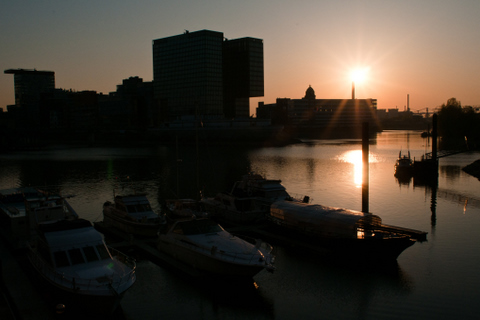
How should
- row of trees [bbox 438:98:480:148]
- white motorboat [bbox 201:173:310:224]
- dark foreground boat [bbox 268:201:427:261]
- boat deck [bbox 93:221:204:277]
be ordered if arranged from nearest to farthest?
boat deck [bbox 93:221:204:277] → dark foreground boat [bbox 268:201:427:261] → white motorboat [bbox 201:173:310:224] → row of trees [bbox 438:98:480:148]

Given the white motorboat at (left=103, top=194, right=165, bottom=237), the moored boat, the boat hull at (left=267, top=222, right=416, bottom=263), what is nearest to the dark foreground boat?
the boat hull at (left=267, top=222, right=416, bottom=263)

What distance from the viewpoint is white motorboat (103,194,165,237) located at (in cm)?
2853

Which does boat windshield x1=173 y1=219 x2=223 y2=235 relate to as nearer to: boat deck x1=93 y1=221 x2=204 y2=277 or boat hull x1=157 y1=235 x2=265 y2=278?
boat hull x1=157 y1=235 x2=265 y2=278

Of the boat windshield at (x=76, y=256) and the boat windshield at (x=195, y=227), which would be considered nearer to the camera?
the boat windshield at (x=76, y=256)

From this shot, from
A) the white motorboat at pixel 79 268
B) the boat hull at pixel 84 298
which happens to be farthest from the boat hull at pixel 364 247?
the boat hull at pixel 84 298

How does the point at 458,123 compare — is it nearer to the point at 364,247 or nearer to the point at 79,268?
the point at 364,247

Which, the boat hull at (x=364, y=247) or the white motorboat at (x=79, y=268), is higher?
the white motorboat at (x=79, y=268)

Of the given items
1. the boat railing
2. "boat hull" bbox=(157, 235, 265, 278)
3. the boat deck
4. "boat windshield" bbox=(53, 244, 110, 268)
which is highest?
"boat windshield" bbox=(53, 244, 110, 268)

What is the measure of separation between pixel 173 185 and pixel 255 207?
2693 cm

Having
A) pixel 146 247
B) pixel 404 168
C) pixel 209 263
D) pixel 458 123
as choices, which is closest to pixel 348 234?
pixel 209 263

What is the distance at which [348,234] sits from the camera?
24.5 m

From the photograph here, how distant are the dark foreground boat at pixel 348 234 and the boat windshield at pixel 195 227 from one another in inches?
266

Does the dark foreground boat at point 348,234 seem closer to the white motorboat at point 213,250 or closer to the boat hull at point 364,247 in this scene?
the boat hull at point 364,247

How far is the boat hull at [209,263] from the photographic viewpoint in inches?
784
